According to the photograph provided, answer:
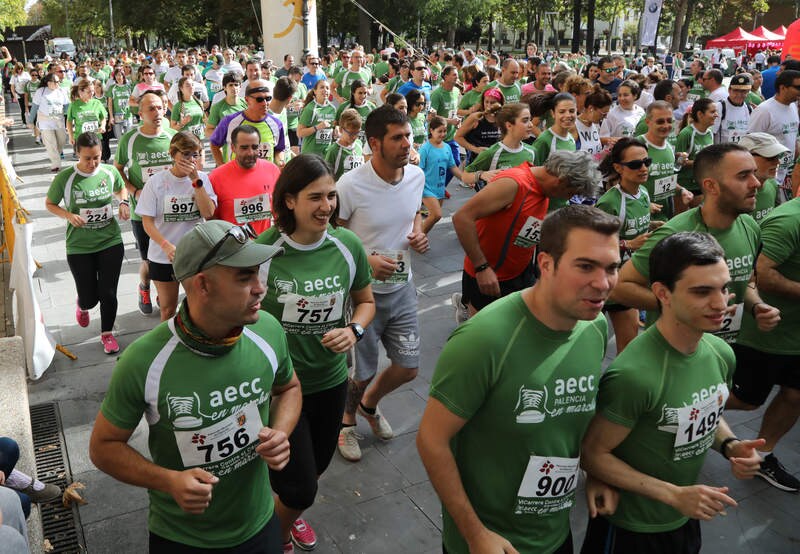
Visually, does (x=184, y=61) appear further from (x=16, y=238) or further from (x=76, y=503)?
(x=76, y=503)

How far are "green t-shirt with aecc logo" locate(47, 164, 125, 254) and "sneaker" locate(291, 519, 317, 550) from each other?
361cm

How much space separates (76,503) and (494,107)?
716 cm

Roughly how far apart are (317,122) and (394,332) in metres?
6.17

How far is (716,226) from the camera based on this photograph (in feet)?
12.8

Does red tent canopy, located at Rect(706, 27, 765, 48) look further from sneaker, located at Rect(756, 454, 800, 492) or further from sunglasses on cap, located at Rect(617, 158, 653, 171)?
sneaker, located at Rect(756, 454, 800, 492)

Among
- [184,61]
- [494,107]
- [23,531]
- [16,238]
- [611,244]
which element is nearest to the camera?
[611,244]

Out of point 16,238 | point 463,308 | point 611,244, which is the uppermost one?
point 611,244

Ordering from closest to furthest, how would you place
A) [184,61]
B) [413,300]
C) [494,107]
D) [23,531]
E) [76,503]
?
[23,531]
[76,503]
[413,300]
[494,107]
[184,61]

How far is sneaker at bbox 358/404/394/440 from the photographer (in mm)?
5117

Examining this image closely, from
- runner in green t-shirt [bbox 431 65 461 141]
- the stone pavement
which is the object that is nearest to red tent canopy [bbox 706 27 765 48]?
runner in green t-shirt [bbox 431 65 461 141]

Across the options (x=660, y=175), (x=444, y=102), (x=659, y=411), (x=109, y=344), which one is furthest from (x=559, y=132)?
(x=444, y=102)

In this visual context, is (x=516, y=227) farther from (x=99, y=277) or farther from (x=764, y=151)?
(x=99, y=277)

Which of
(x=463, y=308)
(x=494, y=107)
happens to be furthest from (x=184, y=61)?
(x=463, y=308)

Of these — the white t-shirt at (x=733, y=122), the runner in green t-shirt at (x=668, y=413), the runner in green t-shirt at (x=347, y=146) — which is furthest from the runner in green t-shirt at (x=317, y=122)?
the runner in green t-shirt at (x=668, y=413)
